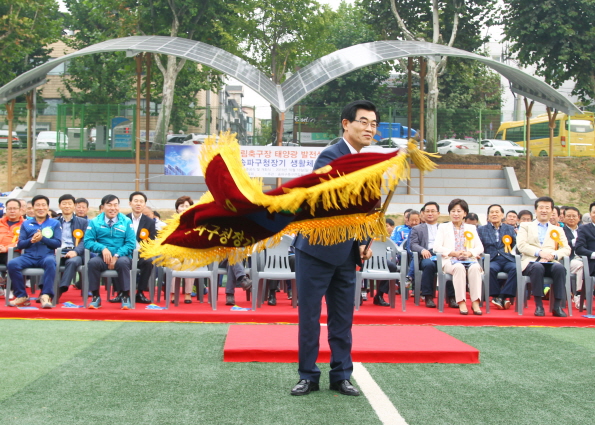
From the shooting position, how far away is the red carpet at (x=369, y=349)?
16.4 ft

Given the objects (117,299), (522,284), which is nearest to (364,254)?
(522,284)

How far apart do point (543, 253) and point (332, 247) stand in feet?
16.3

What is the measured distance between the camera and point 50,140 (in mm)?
21609

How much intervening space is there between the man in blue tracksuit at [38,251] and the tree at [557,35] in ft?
56.8

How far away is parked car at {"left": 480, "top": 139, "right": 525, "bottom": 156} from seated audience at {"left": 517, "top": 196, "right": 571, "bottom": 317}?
14442 mm

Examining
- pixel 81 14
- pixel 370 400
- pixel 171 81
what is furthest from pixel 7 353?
pixel 81 14

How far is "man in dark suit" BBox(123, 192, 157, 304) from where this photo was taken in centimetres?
818

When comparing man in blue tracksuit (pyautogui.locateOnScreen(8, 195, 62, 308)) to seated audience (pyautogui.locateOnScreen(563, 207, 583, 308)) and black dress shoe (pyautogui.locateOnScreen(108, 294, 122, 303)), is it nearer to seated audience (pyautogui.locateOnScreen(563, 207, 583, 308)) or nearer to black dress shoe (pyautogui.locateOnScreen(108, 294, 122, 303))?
black dress shoe (pyautogui.locateOnScreen(108, 294, 122, 303))

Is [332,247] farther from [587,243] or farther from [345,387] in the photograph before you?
[587,243]

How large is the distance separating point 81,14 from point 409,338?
1117 inches

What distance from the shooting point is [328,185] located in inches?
145

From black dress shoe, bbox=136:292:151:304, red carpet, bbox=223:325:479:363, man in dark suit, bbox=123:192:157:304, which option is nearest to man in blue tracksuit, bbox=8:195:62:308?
man in dark suit, bbox=123:192:157:304

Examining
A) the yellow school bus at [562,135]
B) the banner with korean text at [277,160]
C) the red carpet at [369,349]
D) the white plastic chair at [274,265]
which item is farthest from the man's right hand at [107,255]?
the yellow school bus at [562,135]

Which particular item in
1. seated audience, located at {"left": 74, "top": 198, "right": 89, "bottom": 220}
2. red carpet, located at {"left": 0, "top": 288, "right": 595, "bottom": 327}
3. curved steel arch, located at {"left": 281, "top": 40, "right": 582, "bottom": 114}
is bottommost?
red carpet, located at {"left": 0, "top": 288, "right": 595, "bottom": 327}
